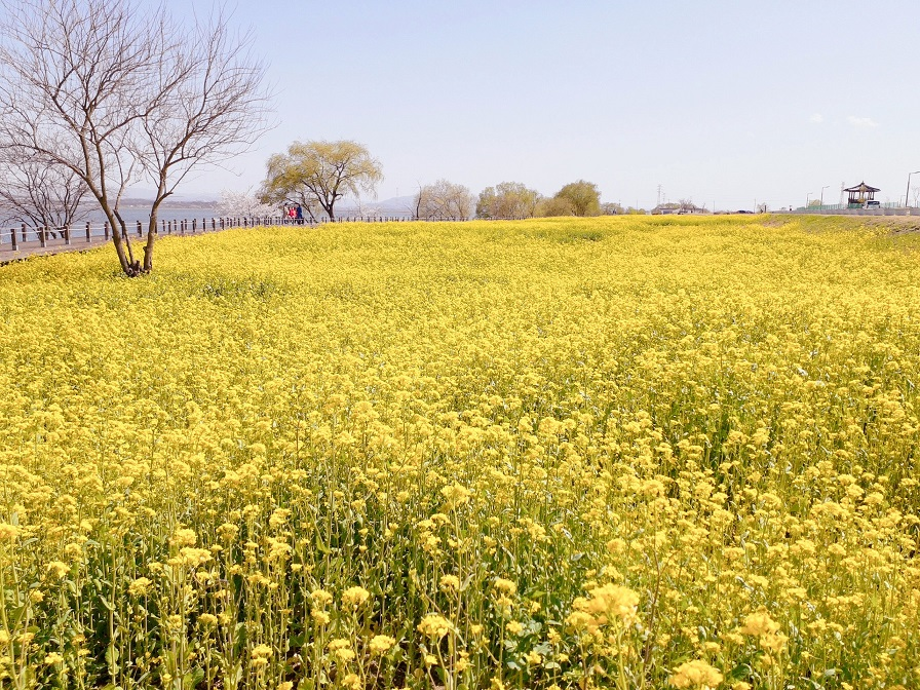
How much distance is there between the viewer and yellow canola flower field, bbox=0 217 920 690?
3357 mm

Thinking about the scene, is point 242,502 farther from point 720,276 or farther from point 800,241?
point 800,241

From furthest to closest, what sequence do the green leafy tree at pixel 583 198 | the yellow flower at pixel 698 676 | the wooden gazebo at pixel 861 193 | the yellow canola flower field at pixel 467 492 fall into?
1. the green leafy tree at pixel 583 198
2. the wooden gazebo at pixel 861 193
3. the yellow canola flower field at pixel 467 492
4. the yellow flower at pixel 698 676

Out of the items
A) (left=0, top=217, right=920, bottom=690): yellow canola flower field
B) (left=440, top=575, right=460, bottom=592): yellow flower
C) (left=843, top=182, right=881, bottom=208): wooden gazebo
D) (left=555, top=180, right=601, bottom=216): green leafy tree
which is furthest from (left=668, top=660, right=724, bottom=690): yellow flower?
(left=555, top=180, right=601, bottom=216): green leafy tree

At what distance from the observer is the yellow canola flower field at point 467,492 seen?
3357 millimetres

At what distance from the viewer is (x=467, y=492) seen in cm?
371

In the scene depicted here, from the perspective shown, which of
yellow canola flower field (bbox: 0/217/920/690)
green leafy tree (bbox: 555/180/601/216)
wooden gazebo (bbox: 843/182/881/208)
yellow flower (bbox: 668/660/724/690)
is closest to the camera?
yellow flower (bbox: 668/660/724/690)

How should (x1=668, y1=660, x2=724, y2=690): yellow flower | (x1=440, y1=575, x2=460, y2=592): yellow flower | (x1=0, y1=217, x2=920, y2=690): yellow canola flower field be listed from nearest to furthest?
(x1=668, y1=660, x2=724, y2=690): yellow flower
(x1=440, y1=575, x2=460, y2=592): yellow flower
(x1=0, y1=217, x2=920, y2=690): yellow canola flower field

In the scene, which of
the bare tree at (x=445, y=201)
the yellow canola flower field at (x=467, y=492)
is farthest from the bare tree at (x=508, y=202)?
the yellow canola flower field at (x=467, y=492)

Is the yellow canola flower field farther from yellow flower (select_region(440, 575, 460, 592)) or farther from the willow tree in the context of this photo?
the willow tree

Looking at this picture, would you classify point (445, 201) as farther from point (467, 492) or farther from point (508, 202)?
point (467, 492)

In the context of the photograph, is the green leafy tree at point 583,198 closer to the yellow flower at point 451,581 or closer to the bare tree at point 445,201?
the bare tree at point 445,201

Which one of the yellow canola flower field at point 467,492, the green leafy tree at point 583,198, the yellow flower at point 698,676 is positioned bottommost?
the yellow canola flower field at point 467,492

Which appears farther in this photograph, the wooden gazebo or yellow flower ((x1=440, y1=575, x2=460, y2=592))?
the wooden gazebo

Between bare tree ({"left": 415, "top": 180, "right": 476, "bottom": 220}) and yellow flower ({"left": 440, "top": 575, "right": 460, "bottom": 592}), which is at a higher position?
bare tree ({"left": 415, "top": 180, "right": 476, "bottom": 220})
